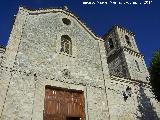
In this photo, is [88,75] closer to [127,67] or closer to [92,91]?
[92,91]

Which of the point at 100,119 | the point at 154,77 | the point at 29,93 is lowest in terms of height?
the point at 100,119

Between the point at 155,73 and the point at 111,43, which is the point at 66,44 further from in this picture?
the point at 111,43

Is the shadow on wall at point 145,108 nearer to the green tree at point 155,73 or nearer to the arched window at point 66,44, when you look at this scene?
the green tree at point 155,73

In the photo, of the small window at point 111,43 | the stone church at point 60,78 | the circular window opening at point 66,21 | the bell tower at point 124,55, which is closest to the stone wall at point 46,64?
the stone church at point 60,78

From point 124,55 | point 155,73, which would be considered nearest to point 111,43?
point 124,55

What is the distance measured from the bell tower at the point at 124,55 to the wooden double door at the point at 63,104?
21.8 ft

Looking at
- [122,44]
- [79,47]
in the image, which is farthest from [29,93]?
[122,44]

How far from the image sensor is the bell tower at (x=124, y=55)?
67.9 ft

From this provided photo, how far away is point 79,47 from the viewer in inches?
615

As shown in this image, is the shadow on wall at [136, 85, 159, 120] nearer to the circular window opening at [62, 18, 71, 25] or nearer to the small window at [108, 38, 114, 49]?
the circular window opening at [62, 18, 71, 25]

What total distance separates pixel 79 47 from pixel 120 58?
25.2 ft

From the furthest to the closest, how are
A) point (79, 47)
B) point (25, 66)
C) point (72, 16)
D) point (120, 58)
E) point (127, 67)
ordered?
point (120, 58) < point (127, 67) < point (72, 16) < point (79, 47) < point (25, 66)

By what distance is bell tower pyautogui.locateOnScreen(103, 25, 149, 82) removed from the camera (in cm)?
2069

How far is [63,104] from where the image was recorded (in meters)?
12.5
